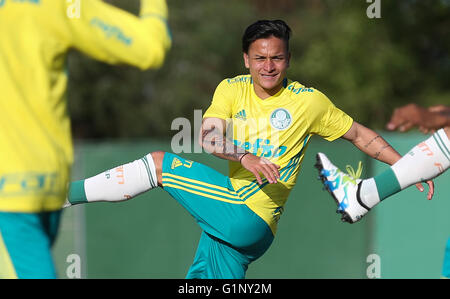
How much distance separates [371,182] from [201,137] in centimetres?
118

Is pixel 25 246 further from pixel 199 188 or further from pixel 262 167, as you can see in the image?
pixel 199 188

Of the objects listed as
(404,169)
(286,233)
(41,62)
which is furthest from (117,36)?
(286,233)

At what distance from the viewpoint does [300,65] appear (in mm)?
15500

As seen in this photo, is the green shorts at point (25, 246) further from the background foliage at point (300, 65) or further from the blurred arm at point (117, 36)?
the background foliage at point (300, 65)

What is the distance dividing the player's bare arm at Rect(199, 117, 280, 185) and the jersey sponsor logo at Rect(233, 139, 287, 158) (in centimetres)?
25

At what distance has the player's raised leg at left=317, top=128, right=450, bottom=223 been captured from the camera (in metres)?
4.23

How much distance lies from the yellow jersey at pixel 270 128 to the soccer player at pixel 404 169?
468 millimetres

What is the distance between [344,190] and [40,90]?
97.4 inches

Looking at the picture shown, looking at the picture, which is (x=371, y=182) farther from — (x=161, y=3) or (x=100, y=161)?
(x=100, y=161)

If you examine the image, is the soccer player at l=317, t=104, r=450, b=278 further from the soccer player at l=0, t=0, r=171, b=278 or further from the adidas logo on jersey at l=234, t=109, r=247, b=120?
the soccer player at l=0, t=0, r=171, b=278

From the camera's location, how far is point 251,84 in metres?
4.39

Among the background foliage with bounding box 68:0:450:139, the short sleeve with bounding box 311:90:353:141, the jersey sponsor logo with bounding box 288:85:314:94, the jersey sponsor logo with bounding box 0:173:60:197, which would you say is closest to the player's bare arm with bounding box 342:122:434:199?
the short sleeve with bounding box 311:90:353:141

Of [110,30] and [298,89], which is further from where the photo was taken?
[298,89]

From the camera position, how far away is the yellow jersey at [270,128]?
4.28 m
